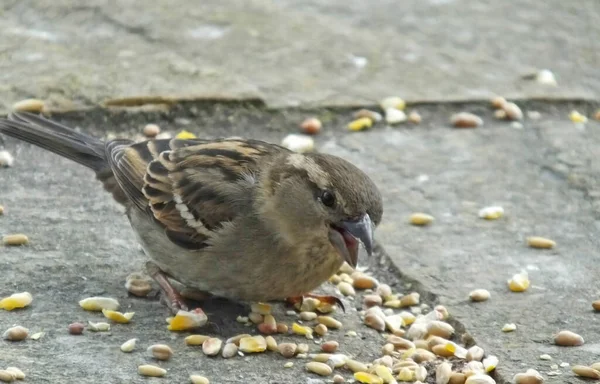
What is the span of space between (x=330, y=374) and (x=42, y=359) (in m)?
0.83

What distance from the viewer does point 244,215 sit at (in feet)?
12.4

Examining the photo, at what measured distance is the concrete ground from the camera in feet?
11.9

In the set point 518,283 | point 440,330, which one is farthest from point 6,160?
point 518,283

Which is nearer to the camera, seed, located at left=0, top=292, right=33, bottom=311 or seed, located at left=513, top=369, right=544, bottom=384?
seed, located at left=513, top=369, right=544, bottom=384

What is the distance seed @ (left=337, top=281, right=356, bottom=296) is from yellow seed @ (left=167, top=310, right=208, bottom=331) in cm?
58

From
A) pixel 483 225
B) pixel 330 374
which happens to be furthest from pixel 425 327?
pixel 483 225

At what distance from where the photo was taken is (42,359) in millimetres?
3215

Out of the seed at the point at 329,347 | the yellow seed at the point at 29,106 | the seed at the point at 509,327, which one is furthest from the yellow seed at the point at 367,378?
the yellow seed at the point at 29,106

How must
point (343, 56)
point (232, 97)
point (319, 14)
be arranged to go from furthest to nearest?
point (319, 14), point (343, 56), point (232, 97)

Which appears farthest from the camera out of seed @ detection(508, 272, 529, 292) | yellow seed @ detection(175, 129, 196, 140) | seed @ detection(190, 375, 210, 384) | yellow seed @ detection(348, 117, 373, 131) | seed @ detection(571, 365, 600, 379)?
yellow seed @ detection(348, 117, 373, 131)

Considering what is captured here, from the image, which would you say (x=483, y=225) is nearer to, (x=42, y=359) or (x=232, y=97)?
(x=232, y=97)

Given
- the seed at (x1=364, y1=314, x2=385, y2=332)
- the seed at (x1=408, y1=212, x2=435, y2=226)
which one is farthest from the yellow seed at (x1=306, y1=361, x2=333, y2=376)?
the seed at (x1=408, y1=212, x2=435, y2=226)

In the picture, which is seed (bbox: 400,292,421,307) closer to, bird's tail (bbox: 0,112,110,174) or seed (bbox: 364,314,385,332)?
seed (bbox: 364,314,385,332)

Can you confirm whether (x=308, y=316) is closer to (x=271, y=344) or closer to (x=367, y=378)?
(x=271, y=344)
